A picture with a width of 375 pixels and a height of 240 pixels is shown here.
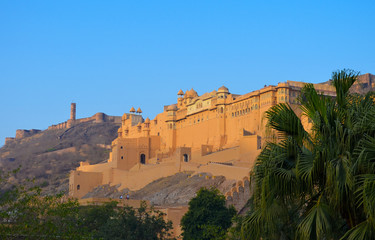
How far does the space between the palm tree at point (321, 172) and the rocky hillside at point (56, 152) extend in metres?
69.0

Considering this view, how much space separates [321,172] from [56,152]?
332 ft

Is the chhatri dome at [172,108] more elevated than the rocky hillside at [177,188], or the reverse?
the chhatri dome at [172,108]

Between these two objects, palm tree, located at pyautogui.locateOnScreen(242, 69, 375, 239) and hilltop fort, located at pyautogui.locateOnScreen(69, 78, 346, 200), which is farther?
hilltop fort, located at pyautogui.locateOnScreen(69, 78, 346, 200)

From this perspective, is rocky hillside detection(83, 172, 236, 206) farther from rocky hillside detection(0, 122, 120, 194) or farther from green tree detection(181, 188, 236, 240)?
rocky hillside detection(0, 122, 120, 194)

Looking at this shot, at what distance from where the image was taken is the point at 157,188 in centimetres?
5556

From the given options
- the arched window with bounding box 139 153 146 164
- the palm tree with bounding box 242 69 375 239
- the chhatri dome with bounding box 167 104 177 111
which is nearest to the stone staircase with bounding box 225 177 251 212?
the palm tree with bounding box 242 69 375 239

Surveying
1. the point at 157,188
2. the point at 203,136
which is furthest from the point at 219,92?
the point at 157,188

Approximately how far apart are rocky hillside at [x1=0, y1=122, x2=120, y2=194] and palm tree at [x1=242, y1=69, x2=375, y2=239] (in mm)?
69040

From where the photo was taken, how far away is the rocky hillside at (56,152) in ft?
311

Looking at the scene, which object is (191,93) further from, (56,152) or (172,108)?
(56,152)

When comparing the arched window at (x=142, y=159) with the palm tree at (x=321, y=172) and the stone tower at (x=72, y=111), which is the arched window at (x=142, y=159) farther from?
the palm tree at (x=321, y=172)

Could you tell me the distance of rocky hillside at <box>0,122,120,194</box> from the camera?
94812 mm

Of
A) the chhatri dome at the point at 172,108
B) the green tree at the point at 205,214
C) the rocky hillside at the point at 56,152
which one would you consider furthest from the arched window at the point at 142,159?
the green tree at the point at 205,214

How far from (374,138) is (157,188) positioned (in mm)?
46729
